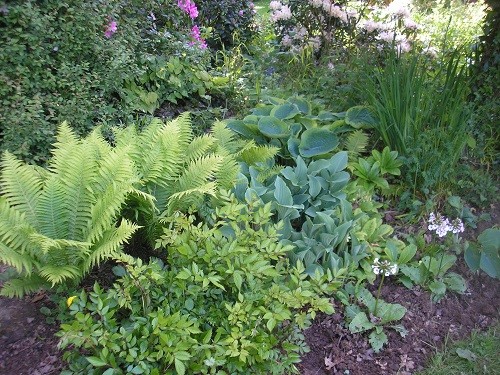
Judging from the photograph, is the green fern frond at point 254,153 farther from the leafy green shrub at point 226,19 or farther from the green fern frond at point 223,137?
the leafy green shrub at point 226,19

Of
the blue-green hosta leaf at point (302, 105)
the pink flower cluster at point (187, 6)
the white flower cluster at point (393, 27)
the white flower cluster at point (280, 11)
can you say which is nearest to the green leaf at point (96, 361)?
the blue-green hosta leaf at point (302, 105)

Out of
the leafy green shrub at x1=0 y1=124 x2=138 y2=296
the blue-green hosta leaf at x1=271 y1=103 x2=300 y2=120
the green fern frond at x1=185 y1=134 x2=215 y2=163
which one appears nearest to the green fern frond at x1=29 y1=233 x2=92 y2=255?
the leafy green shrub at x1=0 y1=124 x2=138 y2=296

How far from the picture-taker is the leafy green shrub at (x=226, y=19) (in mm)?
6039

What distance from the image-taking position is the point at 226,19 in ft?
20.1

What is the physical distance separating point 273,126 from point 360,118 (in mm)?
724

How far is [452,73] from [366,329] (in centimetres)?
215

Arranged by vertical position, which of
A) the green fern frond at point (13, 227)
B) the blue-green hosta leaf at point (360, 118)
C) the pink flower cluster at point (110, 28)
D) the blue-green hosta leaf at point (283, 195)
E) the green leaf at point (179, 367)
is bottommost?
the green leaf at point (179, 367)

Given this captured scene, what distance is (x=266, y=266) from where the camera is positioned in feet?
7.18

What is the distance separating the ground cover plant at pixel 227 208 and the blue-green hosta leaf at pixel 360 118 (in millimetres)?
12

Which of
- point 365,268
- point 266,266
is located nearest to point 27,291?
point 266,266

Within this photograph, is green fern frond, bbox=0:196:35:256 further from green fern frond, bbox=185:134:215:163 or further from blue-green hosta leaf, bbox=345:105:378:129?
blue-green hosta leaf, bbox=345:105:378:129

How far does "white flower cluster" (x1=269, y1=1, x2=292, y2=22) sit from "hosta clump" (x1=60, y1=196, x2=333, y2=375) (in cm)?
380

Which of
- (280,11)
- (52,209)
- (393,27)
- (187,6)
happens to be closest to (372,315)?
(52,209)

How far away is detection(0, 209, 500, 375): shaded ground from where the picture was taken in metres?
2.32
